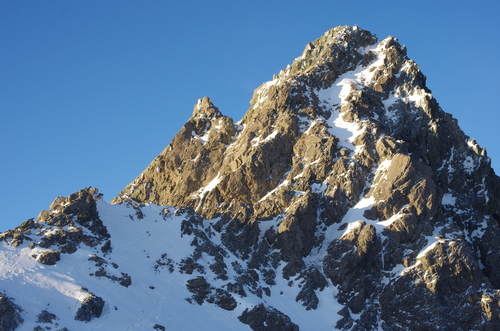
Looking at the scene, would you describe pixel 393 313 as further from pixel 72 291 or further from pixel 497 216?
pixel 72 291

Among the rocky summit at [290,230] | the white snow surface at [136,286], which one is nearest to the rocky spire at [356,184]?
the rocky summit at [290,230]

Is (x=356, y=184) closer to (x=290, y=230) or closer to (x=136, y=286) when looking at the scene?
(x=290, y=230)

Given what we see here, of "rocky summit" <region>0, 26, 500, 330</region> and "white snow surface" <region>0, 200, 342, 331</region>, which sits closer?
"white snow surface" <region>0, 200, 342, 331</region>

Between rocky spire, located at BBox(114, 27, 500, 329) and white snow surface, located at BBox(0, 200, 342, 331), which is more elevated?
rocky spire, located at BBox(114, 27, 500, 329)

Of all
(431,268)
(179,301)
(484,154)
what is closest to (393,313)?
(431,268)

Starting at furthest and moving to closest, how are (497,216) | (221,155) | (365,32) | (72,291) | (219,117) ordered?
(365,32), (219,117), (221,155), (497,216), (72,291)

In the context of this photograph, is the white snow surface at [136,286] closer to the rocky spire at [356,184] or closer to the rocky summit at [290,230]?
the rocky summit at [290,230]

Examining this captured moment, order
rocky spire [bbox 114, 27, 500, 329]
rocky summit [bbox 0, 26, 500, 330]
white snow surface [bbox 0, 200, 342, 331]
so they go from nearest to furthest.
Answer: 1. white snow surface [bbox 0, 200, 342, 331]
2. rocky summit [bbox 0, 26, 500, 330]
3. rocky spire [bbox 114, 27, 500, 329]

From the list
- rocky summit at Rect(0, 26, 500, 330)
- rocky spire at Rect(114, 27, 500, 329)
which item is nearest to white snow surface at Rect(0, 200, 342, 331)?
rocky summit at Rect(0, 26, 500, 330)

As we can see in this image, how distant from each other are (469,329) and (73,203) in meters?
66.7

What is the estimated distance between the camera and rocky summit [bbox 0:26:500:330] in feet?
273

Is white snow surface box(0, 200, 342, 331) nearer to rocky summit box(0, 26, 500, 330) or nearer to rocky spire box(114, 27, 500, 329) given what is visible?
rocky summit box(0, 26, 500, 330)

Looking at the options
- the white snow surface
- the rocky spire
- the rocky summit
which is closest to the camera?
the white snow surface

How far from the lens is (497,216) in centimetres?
11781
